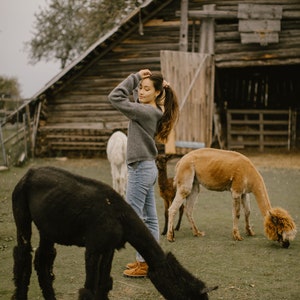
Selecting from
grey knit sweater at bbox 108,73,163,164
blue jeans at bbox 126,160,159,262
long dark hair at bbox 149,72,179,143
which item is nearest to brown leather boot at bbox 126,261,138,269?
blue jeans at bbox 126,160,159,262

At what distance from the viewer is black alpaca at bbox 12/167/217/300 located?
160 inches

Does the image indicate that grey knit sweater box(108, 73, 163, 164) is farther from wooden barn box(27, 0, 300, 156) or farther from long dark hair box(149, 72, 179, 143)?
wooden barn box(27, 0, 300, 156)

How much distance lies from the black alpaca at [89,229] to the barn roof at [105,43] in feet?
39.3

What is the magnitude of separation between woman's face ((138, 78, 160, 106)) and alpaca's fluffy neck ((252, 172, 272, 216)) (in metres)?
2.58

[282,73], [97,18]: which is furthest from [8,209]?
[97,18]

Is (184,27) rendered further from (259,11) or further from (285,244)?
(285,244)

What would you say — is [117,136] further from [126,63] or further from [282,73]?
[282,73]

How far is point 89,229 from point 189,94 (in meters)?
11.6

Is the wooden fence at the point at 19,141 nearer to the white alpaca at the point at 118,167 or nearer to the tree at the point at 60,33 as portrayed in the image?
the white alpaca at the point at 118,167

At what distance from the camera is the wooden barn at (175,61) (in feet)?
50.9

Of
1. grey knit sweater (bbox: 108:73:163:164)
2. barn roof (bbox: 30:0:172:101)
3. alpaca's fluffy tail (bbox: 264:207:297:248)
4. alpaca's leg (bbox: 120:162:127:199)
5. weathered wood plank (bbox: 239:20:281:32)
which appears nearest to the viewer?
grey knit sweater (bbox: 108:73:163:164)

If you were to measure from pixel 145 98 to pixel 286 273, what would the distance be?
2.44 metres

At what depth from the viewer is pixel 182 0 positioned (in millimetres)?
16125

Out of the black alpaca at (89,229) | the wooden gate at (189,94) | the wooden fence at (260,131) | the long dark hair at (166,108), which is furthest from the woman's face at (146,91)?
the wooden fence at (260,131)
